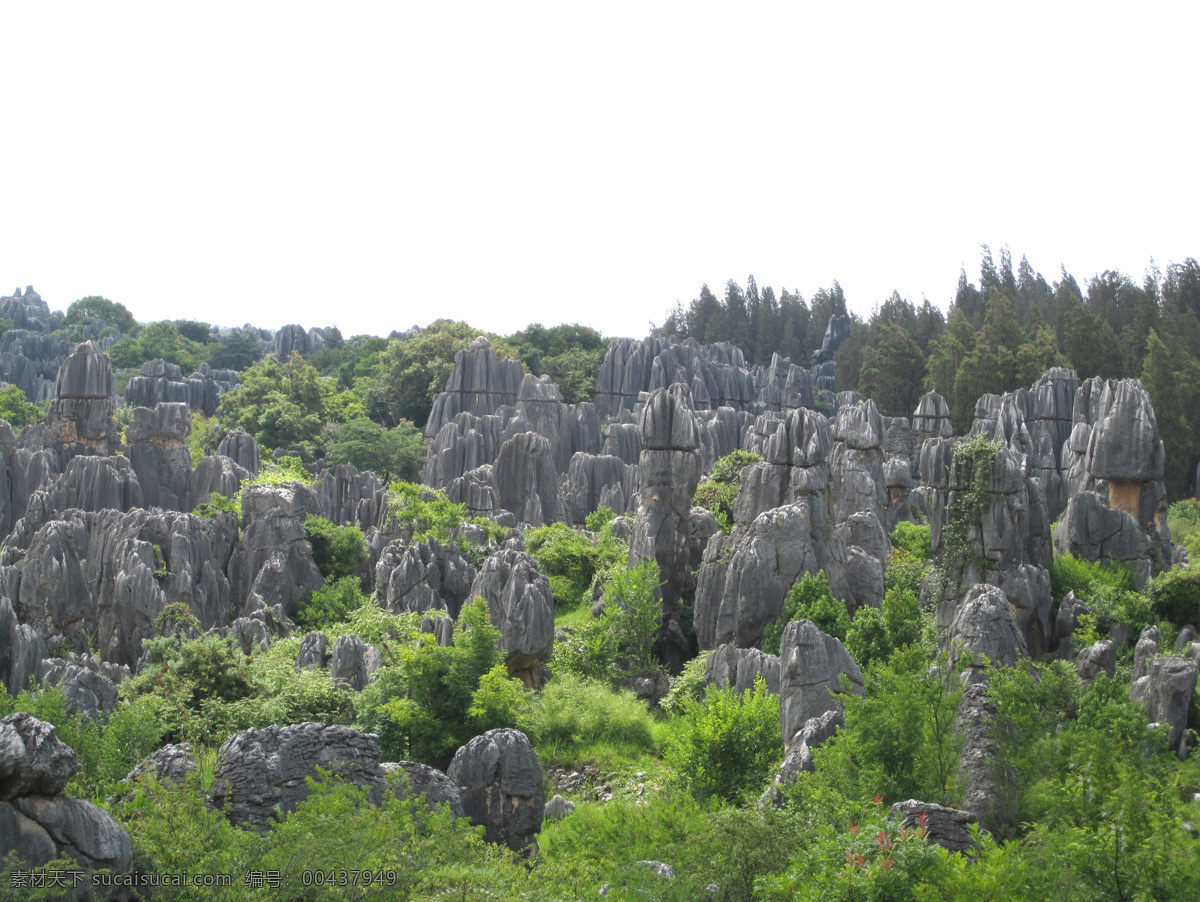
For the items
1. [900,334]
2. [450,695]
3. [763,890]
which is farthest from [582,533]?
[900,334]

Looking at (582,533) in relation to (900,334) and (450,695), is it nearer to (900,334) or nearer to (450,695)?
(450,695)

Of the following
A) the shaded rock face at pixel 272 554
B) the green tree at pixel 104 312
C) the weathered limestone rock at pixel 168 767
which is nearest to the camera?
the weathered limestone rock at pixel 168 767

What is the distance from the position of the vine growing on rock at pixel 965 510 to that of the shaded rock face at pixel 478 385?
42.7 metres

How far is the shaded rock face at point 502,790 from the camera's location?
15.5 metres

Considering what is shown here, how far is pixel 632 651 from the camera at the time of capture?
28156 millimetres

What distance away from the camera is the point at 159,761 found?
1365 cm

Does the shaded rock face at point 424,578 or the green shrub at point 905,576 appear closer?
the green shrub at point 905,576

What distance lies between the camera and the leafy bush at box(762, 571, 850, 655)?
24766 millimetres

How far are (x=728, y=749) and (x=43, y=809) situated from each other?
11787 millimetres

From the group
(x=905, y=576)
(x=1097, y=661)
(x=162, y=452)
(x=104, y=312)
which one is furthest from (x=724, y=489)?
(x=104, y=312)

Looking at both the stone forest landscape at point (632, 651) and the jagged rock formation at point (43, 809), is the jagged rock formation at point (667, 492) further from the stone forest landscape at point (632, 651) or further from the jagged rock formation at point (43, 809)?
the jagged rock formation at point (43, 809)

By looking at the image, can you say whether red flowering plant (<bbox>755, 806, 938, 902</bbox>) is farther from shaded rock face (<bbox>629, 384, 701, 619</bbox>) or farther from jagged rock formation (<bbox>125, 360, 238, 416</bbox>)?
jagged rock formation (<bbox>125, 360, 238, 416</bbox>)

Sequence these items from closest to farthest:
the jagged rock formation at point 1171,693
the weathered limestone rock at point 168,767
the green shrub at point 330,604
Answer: the weathered limestone rock at point 168,767 < the jagged rock formation at point 1171,693 < the green shrub at point 330,604

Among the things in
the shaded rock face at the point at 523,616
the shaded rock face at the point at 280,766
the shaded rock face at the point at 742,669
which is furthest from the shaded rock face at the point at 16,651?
the shaded rock face at the point at 742,669
